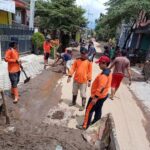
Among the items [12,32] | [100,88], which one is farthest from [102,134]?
[12,32]

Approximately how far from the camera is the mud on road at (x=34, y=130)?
4828 millimetres

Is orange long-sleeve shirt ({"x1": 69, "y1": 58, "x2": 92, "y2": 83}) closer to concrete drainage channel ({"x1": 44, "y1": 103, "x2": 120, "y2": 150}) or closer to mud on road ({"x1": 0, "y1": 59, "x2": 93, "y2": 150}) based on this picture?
mud on road ({"x1": 0, "y1": 59, "x2": 93, "y2": 150})

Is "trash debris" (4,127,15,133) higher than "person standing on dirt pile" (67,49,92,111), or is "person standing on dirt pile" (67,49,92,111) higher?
"person standing on dirt pile" (67,49,92,111)

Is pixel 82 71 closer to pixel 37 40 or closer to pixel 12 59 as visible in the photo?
pixel 12 59

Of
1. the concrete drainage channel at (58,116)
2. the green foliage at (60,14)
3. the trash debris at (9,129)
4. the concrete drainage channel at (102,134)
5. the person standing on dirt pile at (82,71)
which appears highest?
the green foliage at (60,14)

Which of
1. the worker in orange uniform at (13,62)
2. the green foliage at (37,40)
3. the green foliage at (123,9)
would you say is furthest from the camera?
the green foliage at (123,9)

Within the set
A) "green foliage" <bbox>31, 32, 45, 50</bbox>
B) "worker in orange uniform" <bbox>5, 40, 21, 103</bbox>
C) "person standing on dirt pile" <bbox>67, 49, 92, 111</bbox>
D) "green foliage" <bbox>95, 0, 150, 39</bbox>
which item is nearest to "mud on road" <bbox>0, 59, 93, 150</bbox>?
"worker in orange uniform" <bbox>5, 40, 21, 103</bbox>

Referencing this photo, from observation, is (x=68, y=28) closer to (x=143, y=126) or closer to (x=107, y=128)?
(x=143, y=126)

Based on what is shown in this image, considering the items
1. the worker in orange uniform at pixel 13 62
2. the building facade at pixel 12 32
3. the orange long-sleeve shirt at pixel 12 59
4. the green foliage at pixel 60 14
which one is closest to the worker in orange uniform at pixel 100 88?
the worker in orange uniform at pixel 13 62

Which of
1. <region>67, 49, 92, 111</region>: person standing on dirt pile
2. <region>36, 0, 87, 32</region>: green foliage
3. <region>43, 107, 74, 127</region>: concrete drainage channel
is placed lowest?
<region>43, 107, 74, 127</region>: concrete drainage channel

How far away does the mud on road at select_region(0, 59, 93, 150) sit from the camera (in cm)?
483

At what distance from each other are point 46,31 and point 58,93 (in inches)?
654

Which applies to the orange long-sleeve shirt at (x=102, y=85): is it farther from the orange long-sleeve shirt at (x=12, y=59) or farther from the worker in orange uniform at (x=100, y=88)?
the orange long-sleeve shirt at (x=12, y=59)

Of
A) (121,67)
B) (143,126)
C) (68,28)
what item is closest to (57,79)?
(121,67)
